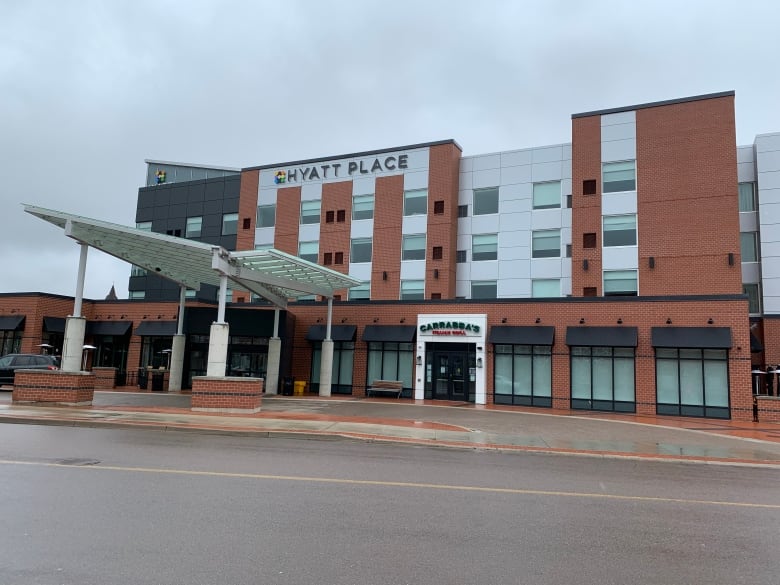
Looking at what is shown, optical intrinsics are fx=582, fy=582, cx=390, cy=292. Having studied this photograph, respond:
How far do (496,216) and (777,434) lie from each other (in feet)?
61.3

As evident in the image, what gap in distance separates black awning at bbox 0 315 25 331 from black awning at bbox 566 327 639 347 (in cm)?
2954

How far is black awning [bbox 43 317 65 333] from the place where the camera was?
33.4 m

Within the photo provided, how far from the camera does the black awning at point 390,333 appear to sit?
2827 cm

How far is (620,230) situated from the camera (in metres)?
29.6

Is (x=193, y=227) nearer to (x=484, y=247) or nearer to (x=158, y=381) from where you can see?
(x=158, y=381)

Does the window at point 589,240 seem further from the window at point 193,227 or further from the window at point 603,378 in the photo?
the window at point 193,227

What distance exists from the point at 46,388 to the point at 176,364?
980 centimetres

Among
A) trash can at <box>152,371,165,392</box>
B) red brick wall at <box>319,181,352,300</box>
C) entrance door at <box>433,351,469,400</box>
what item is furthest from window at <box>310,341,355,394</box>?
trash can at <box>152,371,165,392</box>

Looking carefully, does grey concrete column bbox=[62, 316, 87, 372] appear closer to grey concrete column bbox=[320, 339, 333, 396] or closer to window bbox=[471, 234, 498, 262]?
grey concrete column bbox=[320, 339, 333, 396]

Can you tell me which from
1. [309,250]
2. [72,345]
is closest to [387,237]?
[309,250]

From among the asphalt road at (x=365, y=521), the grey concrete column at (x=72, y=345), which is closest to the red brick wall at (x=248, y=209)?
the grey concrete column at (x=72, y=345)

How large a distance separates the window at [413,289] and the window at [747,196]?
58.7ft

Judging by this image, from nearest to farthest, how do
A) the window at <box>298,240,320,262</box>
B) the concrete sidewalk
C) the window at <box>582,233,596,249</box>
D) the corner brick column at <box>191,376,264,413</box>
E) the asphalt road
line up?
the asphalt road → the concrete sidewalk → the corner brick column at <box>191,376,264,413</box> → the window at <box>582,233,596,249</box> → the window at <box>298,240,320,262</box>

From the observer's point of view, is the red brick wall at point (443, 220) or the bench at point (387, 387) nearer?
the bench at point (387, 387)
